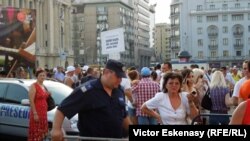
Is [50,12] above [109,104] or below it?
above

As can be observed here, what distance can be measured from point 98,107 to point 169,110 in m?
1.61

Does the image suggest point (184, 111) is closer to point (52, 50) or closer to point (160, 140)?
point (160, 140)

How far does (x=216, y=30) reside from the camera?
411 feet

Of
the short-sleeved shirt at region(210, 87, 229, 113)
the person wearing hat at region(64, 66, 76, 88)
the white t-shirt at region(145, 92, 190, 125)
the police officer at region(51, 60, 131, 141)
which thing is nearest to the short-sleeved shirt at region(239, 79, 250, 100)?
the white t-shirt at region(145, 92, 190, 125)

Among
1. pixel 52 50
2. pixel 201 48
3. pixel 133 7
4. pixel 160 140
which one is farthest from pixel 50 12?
pixel 160 140

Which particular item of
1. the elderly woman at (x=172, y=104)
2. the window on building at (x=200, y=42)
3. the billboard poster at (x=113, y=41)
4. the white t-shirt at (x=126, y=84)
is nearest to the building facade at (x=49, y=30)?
the window on building at (x=200, y=42)

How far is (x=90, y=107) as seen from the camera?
5246 millimetres

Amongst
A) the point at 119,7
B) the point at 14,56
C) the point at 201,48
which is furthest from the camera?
the point at 119,7

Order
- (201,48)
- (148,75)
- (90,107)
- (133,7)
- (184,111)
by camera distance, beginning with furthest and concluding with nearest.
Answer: (133,7)
(201,48)
(148,75)
(184,111)
(90,107)

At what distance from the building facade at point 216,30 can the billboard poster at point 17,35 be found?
102m

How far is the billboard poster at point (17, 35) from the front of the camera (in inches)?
853

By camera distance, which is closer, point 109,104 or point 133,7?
point 109,104

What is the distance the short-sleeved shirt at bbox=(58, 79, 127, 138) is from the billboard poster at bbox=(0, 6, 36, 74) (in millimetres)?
16855

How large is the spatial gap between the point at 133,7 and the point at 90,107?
512 feet
